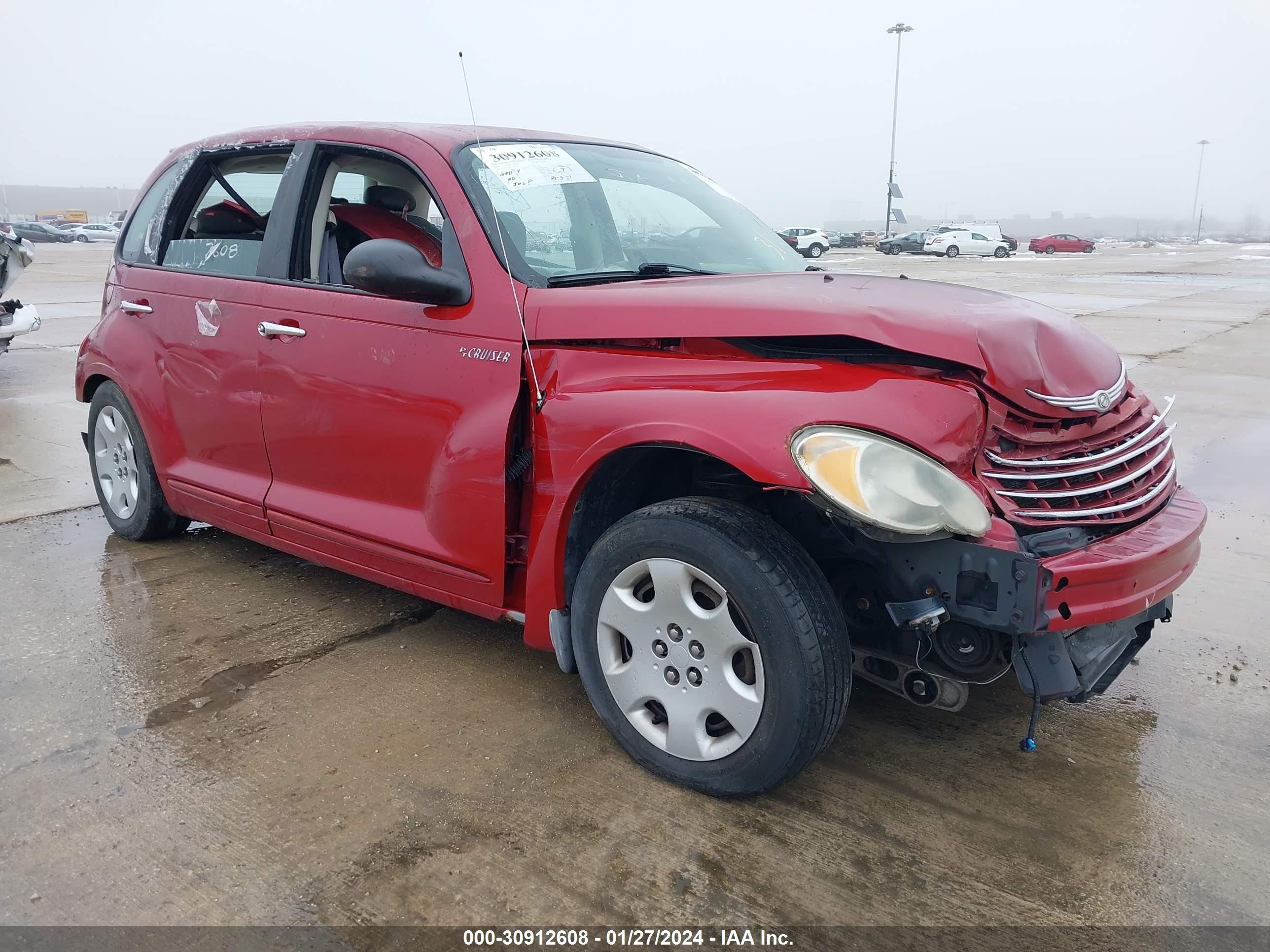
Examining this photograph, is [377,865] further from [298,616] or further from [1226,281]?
[1226,281]

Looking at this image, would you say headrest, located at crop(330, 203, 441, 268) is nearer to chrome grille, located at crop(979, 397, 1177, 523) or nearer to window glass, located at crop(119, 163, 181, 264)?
window glass, located at crop(119, 163, 181, 264)

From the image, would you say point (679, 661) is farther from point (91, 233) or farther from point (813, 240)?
point (91, 233)

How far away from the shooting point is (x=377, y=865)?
226 centimetres

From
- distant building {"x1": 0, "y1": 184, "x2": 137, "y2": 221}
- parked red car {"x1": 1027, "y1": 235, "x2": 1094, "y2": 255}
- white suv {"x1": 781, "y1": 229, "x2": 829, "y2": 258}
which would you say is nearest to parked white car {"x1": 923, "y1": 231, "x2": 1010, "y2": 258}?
white suv {"x1": 781, "y1": 229, "x2": 829, "y2": 258}

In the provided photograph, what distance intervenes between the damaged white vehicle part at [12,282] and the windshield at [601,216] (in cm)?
726

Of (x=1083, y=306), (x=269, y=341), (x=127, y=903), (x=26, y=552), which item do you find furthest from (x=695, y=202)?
(x=1083, y=306)

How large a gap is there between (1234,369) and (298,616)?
29.4ft

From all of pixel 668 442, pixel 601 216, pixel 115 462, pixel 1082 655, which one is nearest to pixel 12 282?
pixel 115 462

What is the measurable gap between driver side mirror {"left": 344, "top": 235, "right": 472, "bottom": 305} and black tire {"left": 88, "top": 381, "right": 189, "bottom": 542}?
6.35ft

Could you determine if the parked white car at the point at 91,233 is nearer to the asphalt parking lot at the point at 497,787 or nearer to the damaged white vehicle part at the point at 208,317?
the damaged white vehicle part at the point at 208,317

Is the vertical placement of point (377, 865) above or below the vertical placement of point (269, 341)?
below

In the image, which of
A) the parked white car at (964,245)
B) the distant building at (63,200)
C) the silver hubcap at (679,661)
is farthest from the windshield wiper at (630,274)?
the distant building at (63,200)

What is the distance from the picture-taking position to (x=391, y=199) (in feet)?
12.2

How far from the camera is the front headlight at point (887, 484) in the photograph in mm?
2139
